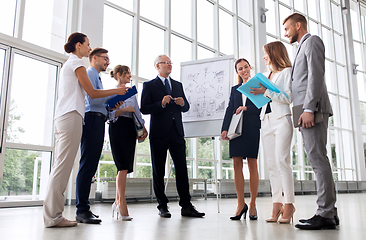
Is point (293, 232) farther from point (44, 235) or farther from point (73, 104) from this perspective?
point (73, 104)

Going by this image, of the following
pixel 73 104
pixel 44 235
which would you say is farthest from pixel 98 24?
pixel 44 235

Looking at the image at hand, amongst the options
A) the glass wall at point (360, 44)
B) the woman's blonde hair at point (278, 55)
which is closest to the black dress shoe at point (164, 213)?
the woman's blonde hair at point (278, 55)

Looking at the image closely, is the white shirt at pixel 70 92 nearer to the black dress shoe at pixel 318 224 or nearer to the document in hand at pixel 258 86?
the document in hand at pixel 258 86

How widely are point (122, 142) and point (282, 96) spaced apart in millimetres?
1459

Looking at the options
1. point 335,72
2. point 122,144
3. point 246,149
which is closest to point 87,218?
point 122,144

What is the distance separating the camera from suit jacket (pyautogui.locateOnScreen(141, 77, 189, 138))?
9.96ft

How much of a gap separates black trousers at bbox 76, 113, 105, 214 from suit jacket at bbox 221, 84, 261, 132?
1.27m

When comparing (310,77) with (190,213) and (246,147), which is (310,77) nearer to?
(246,147)

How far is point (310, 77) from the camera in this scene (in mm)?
2230

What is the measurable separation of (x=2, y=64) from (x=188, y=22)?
5198 mm

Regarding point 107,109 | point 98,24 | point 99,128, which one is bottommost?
point 99,128

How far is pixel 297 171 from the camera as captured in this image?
11.4 metres

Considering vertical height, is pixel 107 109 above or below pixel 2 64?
below

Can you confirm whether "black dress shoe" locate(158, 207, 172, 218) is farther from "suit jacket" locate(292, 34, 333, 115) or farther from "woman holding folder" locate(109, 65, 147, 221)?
"suit jacket" locate(292, 34, 333, 115)
